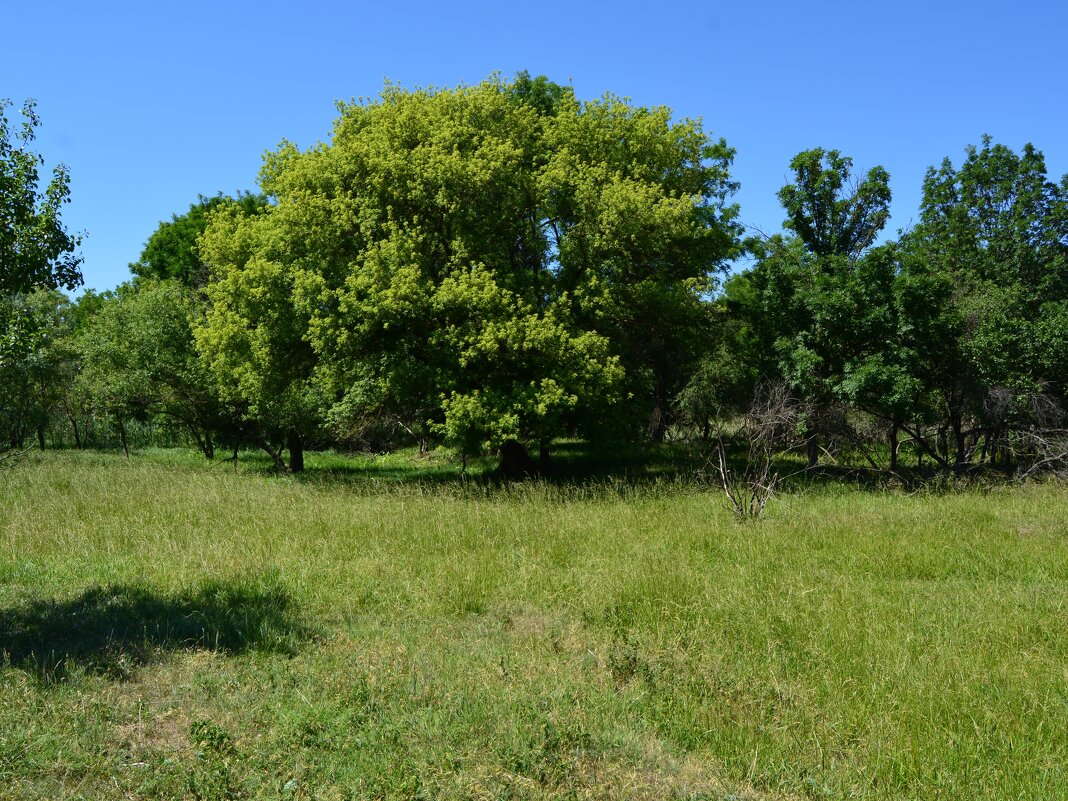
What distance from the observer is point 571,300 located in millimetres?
18656

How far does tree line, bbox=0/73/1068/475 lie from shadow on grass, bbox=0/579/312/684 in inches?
359

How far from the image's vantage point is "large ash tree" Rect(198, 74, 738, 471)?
55.4 ft

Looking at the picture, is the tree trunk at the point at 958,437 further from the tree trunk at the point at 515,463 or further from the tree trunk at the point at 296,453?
the tree trunk at the point at 296,453

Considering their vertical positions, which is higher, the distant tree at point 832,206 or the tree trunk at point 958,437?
the distant tree at point 832,206

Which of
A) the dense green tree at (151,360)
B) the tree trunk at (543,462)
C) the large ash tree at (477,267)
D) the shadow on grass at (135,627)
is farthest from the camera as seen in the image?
the dense green tree at (151,360)

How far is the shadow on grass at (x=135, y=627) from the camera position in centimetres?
584

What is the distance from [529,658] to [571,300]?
1357 cm

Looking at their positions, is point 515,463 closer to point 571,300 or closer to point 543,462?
point 543,462

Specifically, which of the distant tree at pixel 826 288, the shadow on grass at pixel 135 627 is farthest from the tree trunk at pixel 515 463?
the shadow on grass at pixel 135 627

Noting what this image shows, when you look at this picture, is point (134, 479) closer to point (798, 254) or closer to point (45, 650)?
point (45, 650)

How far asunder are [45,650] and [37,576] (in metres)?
2.87

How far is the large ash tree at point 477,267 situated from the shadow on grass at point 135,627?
29.8 ft

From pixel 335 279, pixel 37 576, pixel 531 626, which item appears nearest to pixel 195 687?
pixel 531 626

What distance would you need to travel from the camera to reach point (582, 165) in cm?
1845
